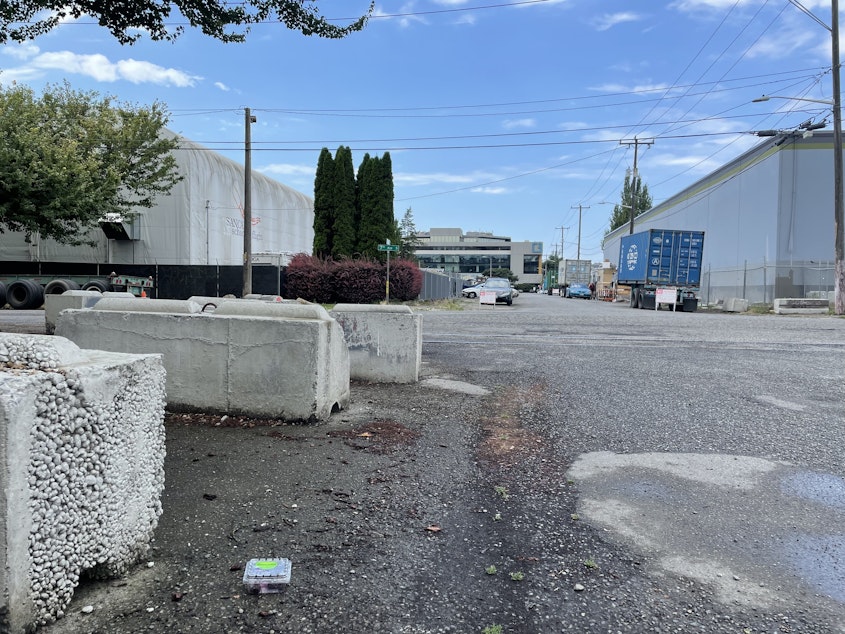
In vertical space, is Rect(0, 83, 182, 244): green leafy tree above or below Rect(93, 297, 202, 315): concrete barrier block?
above

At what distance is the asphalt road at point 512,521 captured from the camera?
8.27 ft

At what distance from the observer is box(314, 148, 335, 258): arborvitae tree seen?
3341cm

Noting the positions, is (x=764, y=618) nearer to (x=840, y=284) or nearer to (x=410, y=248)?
(x=840, y=284)

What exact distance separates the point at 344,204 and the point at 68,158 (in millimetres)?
17417

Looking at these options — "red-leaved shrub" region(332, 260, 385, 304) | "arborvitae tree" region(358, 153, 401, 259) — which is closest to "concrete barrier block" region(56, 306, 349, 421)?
"red-leaved shrub" region(332, 260, 385, 304)

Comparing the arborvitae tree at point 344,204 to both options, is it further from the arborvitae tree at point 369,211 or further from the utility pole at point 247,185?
the utility pole at point 247,185

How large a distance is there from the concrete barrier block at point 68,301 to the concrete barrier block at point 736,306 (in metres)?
27.5

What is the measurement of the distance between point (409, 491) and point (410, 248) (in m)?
59.4

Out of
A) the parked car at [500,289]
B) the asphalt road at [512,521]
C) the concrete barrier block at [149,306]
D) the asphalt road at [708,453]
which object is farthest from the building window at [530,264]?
the concrete barrier block at [149,306]

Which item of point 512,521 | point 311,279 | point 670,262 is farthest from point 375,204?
point 512,521

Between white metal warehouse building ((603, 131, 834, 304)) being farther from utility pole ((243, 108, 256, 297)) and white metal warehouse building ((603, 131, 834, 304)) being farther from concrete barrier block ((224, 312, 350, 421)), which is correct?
concrete barrier block ((224, 312, 350, 421))

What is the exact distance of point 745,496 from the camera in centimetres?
391

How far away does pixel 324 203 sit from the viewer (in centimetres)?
3347

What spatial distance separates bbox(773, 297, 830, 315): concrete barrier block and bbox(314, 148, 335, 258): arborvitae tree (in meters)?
22.8
